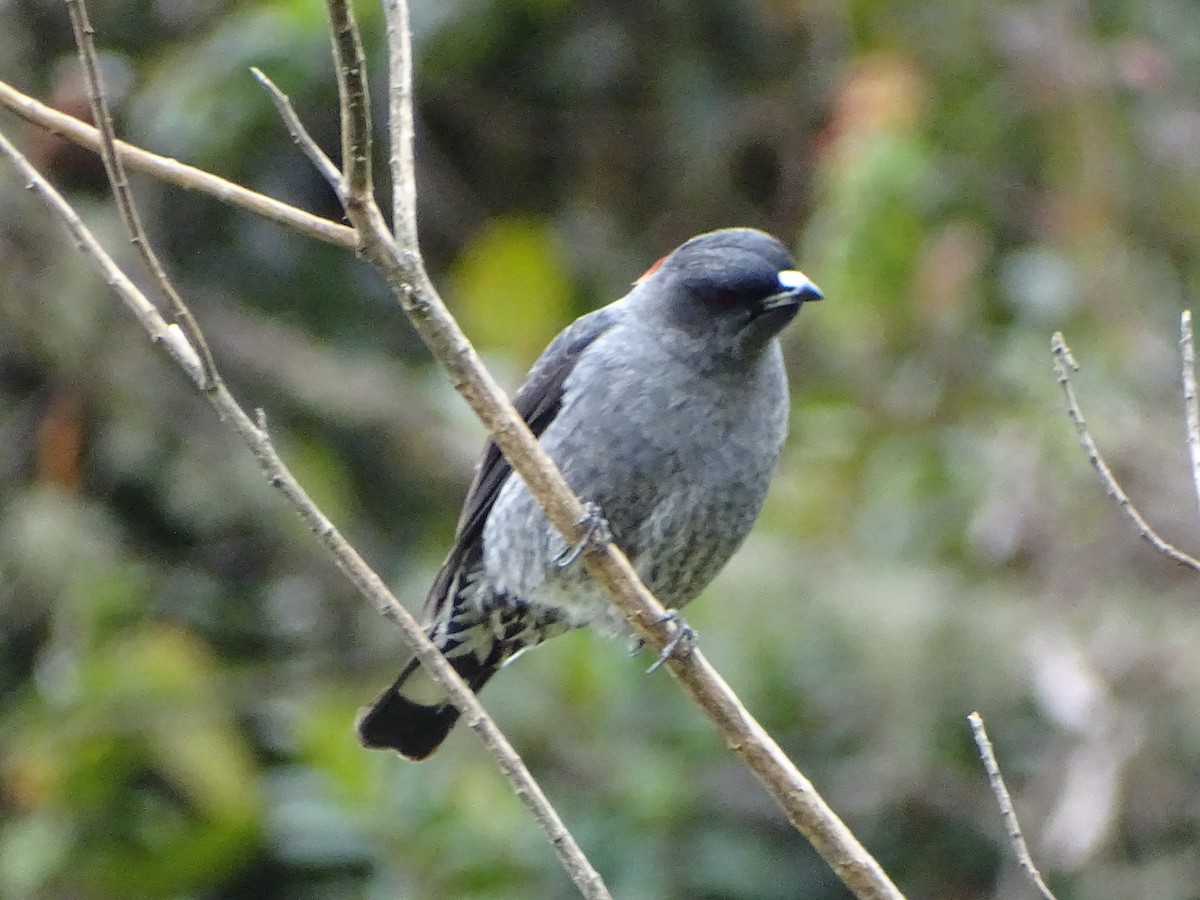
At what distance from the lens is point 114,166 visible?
263cm

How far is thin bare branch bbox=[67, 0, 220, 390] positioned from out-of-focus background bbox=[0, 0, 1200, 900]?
8.26 feet

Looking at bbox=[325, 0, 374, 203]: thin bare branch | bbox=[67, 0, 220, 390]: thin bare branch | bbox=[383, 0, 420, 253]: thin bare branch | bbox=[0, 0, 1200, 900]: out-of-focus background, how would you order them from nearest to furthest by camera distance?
1. bbox=[325, 0, 374, 203]: thin bare branch
2. bbox=[67, 0, 220, 390]: thin bare branch
3. bbox=[383, 0, 420, 253]: thin bare branch
4. bbox=[0, 0, 1200, 900]: out-of-focus background

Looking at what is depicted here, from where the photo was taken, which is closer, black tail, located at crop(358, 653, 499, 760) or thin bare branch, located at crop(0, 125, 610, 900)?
thin bare branch, located at crop(0, 125, 610, 900)

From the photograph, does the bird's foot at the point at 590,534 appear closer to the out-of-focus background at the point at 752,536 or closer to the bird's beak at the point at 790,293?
the bird's beak at the point at 790,293

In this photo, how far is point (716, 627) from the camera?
5.22m

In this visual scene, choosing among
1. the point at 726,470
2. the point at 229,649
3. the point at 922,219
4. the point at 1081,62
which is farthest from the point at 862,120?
the point at 229,649

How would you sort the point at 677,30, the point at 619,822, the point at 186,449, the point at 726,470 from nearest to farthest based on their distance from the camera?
the point at 726,470 → the point at 619,822 → the point at 186,449 → the point at 677,30

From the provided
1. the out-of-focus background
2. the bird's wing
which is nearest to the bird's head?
the bird's wing

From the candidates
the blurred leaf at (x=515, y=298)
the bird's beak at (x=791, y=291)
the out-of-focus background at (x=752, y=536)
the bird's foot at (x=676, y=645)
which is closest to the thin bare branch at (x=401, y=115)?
the bird's foot at (x=676, y=645)

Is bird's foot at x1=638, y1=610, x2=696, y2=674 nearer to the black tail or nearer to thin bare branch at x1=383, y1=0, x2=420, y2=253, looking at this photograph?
thin bare branch at x1=383, y1=0, x2=420, y2=253

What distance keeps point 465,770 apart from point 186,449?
5.36 ft

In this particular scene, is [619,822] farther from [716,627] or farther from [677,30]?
[677,30]

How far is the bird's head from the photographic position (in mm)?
3721

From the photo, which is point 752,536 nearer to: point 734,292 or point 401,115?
point 734,292
